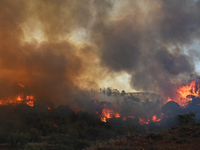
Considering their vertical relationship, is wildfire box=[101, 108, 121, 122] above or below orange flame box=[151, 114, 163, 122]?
above

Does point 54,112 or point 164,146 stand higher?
point 54,112

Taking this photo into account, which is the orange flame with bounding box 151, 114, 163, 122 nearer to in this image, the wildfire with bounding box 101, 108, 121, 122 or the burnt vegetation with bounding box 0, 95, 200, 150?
the burnt vegetation with bounding box 0, 95, 200, 150

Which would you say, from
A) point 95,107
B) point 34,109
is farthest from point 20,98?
point 95,107

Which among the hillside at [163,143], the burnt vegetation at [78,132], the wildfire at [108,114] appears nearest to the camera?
the hillside at [163,143]

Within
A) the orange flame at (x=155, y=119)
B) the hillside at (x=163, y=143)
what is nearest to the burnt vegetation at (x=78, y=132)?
the hillside at (x=163, y=143)

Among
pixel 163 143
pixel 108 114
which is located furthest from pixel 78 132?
pixel 108 114

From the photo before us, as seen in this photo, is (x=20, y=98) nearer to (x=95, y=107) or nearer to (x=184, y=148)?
(x=95, y=107)

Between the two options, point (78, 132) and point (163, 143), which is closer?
point (163, 143)

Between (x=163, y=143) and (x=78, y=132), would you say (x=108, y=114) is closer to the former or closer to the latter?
(x=78, y=132)

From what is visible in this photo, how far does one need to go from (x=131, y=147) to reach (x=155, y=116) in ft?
383

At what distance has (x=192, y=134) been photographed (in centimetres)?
1683

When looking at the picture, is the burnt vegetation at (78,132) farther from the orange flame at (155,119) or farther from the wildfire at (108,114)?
the wildfire at (108,114)

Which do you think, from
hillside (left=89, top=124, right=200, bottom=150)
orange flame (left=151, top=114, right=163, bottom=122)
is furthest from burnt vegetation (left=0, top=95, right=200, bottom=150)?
orange flame (left=151, top=114, right=163, bottom=122)

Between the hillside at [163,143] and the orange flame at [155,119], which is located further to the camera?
the orange flame at [155,119]
